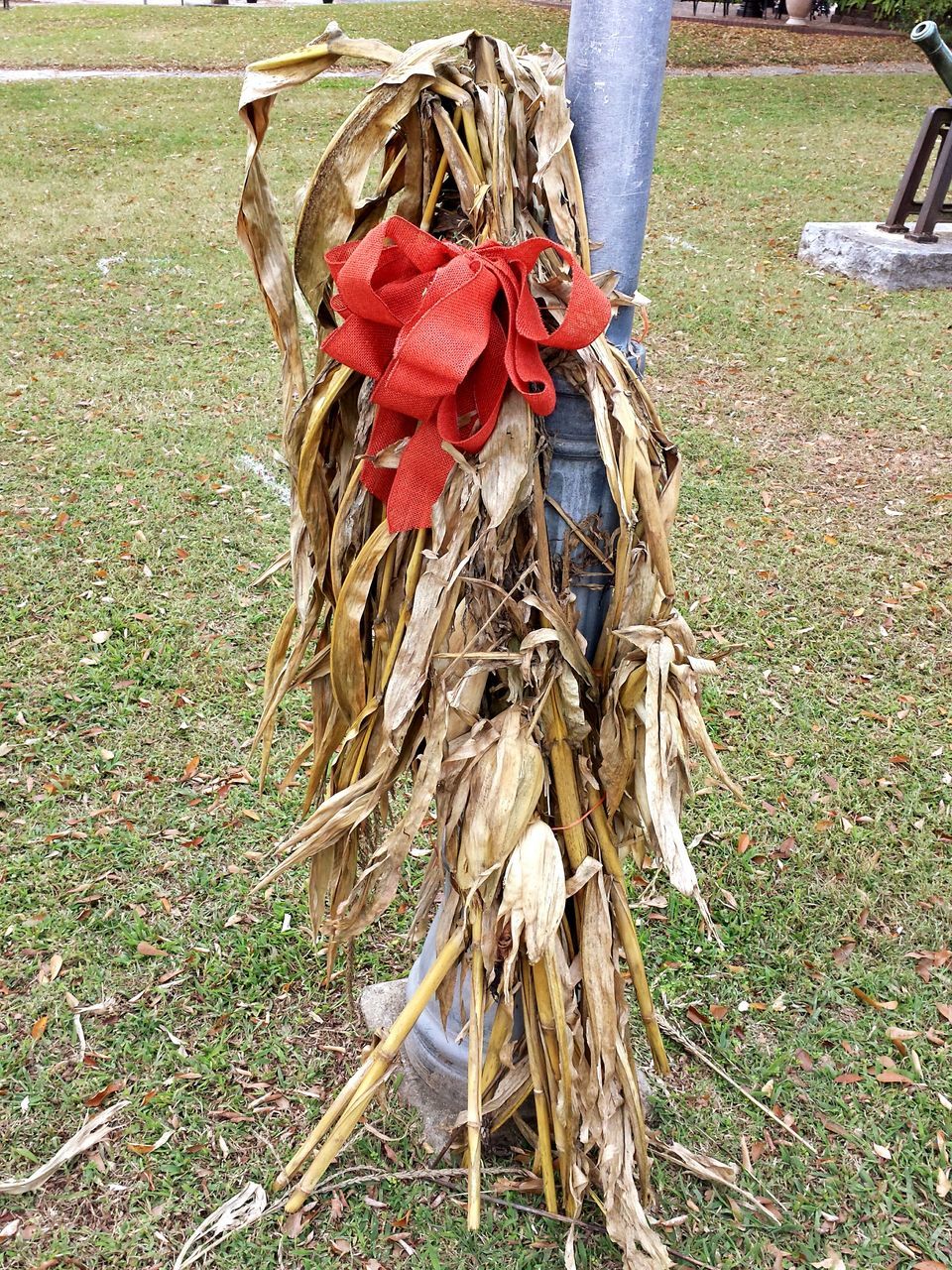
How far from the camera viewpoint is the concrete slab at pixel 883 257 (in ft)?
24.4

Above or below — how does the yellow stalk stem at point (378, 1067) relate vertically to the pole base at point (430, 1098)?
above

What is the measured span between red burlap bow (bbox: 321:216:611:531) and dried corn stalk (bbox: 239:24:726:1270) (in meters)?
0.05

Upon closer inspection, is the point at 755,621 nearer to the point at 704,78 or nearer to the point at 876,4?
the point at 704,78

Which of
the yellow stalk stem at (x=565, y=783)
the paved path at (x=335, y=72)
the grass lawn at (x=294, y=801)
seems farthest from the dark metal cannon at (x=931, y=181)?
the paved path at (x=335, y=72)

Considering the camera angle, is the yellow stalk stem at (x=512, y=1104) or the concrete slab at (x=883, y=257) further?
the concrete slab at (x=883, y=257)

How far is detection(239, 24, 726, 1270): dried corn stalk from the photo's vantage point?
1.45 m

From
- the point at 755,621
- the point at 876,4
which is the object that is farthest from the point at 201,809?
the point at 876,4

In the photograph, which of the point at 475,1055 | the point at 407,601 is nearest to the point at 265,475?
the point at 407,601

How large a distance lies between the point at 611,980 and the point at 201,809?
167cm

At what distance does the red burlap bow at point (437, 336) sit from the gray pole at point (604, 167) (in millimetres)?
160

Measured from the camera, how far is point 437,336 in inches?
51.4

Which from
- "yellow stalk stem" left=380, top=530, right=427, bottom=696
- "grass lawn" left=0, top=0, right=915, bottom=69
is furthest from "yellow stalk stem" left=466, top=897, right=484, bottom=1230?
"grass lawn" left=0, top=0, right=915, bottom=69

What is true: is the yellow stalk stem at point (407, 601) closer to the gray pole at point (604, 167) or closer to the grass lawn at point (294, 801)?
the gray pole at point (604, 167)

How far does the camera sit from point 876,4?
1938 cm
